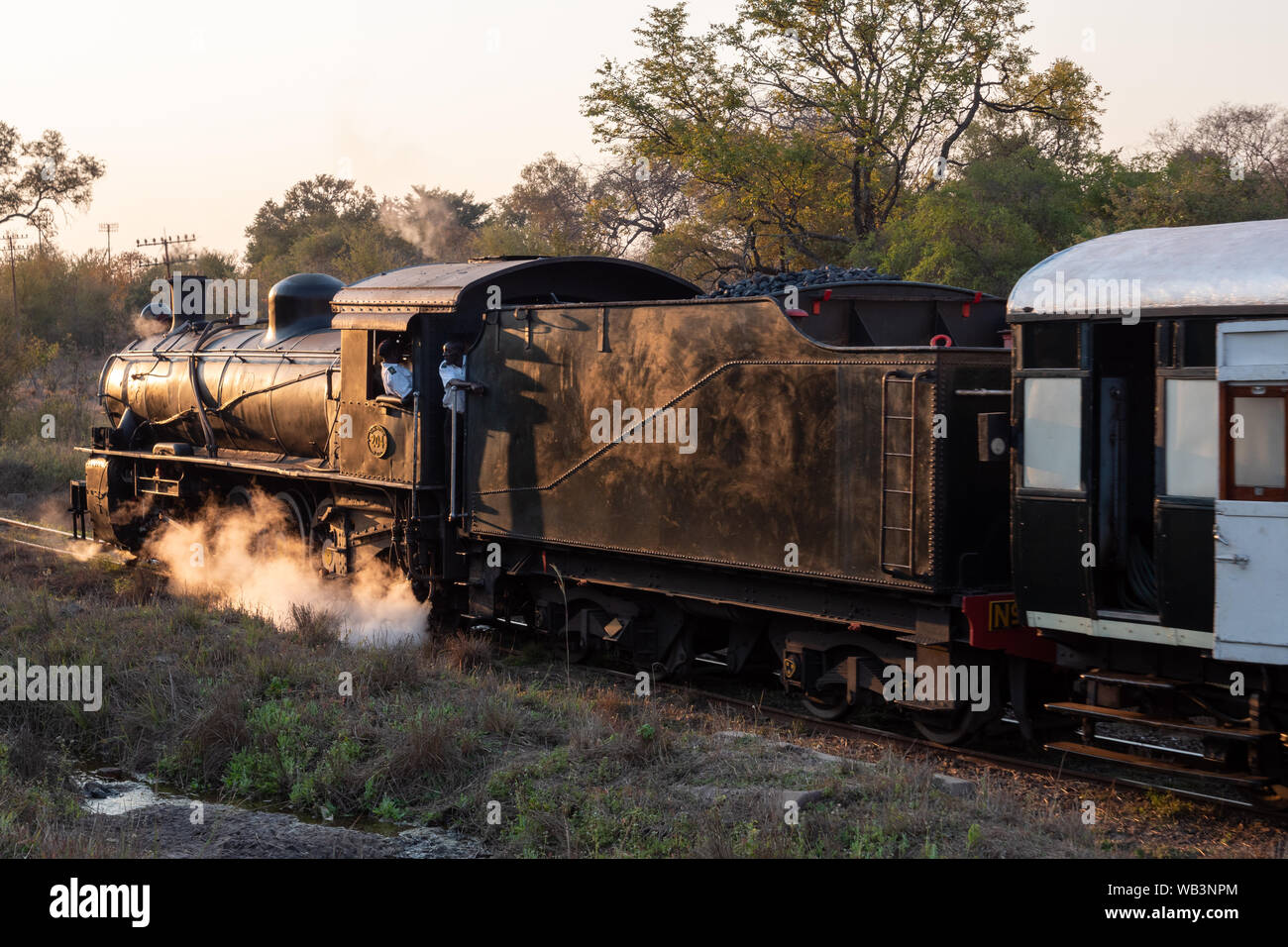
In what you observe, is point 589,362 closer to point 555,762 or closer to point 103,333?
point 555,762

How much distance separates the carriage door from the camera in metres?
5.96

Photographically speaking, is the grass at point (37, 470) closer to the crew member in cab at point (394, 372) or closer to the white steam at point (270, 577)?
the white steam at point (270, 577)

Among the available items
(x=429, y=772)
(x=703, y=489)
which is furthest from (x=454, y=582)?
(x=429, y=772)

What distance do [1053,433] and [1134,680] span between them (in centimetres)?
138

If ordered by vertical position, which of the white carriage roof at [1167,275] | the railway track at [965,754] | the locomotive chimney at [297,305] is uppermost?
the locomotive chimney at [297,305]

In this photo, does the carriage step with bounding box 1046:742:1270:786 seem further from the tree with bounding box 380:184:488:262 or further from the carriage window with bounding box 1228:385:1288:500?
the tree with bounding box 380:184:488:262

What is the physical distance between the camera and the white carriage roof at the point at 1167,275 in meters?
6.08

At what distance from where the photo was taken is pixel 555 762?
289 inches

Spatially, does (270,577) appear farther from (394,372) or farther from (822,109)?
(822,109)

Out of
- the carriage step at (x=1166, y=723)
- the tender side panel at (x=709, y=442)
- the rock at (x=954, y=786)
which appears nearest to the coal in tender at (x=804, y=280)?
the tender side panel at (x=709, y=442)

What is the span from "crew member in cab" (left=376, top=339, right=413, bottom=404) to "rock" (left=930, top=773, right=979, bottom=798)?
19.6 feet

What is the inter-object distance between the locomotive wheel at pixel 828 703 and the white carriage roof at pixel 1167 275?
306 centimetres

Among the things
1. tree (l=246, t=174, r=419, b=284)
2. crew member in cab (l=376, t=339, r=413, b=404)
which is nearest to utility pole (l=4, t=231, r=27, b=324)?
tree (l=246, t=174, r=419, b=284)
